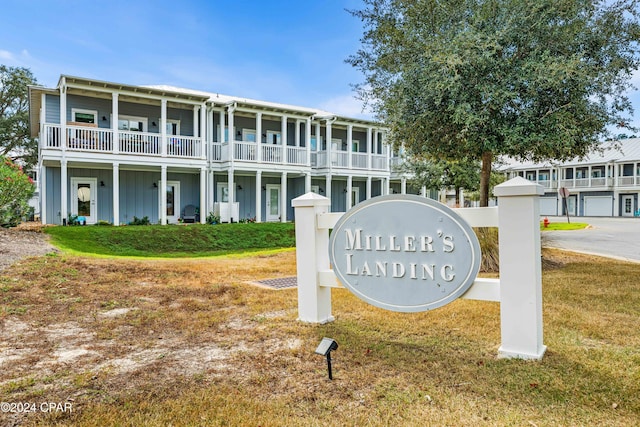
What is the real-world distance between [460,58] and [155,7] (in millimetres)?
11611

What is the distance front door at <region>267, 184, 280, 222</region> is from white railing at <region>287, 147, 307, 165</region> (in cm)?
230

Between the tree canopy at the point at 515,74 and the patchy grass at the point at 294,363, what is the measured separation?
9.97ft

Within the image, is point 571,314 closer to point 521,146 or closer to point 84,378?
point 521,146

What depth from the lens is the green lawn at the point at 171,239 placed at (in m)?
12.7

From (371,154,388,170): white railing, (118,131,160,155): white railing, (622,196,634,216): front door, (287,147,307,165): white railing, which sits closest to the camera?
(118,131,160,155): white railing

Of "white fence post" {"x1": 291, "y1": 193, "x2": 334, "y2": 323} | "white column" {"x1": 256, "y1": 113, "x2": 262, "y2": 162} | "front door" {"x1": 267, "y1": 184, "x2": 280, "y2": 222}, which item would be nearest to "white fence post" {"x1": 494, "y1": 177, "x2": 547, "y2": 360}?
"white fence post" {"x1": 291, "y1": 193, "x2": 334, "y2": 323}

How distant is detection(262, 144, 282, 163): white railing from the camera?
19469 millimetres

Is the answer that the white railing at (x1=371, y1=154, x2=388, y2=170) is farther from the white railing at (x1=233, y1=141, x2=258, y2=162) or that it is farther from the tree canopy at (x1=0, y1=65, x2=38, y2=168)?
the tree canopy at (x1=0, y1=65, x2=38, y2=168)

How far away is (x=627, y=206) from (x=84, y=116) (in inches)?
1838

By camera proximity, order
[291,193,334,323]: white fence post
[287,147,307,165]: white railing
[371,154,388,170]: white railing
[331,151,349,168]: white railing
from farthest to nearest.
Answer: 1. [371,154,388,170]: white railing
2. [331,151,349,168]: white railing
3. [287,147,307,165]: white railing
4. [291,193,334,323]: white fence post

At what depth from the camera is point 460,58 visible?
6773mm

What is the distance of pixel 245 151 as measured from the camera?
18.8m

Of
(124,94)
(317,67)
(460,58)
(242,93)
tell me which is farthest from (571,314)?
(242,93)

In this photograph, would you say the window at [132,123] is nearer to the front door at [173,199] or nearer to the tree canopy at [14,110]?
the front door at [173,199]
